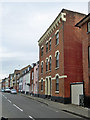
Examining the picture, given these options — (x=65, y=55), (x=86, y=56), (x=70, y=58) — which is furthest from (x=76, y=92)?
(x=65, y=55)

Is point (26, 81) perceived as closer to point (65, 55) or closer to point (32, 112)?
point (65, 55)

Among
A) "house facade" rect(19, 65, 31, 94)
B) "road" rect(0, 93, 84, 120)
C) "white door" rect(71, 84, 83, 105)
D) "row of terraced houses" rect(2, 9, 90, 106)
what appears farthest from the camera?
"house facade" rect(19, 65, 31, 94)

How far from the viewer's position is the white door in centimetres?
1840

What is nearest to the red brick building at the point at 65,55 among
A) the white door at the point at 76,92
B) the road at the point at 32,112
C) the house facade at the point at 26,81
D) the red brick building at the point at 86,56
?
the white door at the point at 76,92

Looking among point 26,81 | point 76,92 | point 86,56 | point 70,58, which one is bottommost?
point 26,81

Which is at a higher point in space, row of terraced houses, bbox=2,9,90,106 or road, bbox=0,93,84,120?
row of terraced houses, bbox=2,9,90,106

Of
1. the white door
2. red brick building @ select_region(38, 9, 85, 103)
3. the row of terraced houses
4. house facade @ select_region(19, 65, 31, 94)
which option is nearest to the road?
the white door

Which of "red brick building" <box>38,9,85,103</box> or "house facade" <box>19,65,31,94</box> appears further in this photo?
"house facade" <box>19,65,31,94</box>

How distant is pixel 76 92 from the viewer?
19312mm

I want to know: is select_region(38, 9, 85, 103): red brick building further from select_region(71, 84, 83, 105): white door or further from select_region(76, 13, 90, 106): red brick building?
select_region(76, 13, 90, 106): red brick building

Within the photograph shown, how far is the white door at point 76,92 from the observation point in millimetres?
18397

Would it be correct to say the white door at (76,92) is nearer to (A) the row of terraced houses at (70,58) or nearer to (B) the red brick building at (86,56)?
(A) the row of terraced houses at (70,58)

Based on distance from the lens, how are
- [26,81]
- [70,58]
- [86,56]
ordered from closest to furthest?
[86,56] → [70,58] → [26,81]

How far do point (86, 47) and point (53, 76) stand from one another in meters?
8.46
